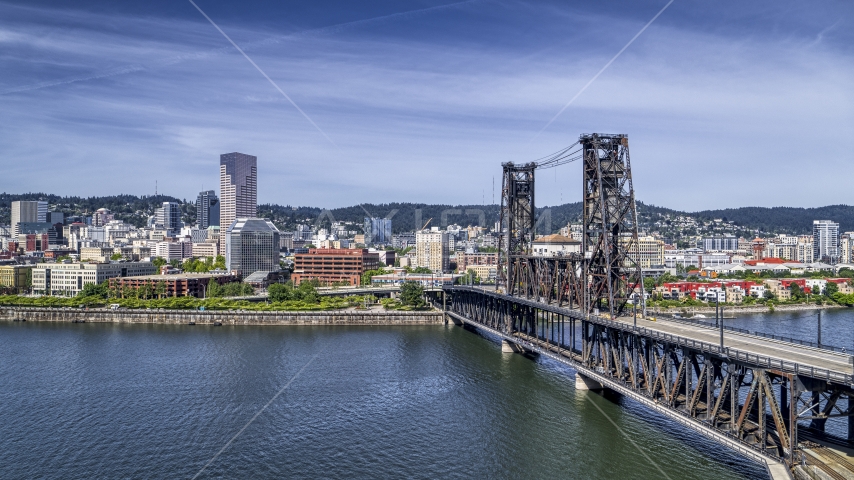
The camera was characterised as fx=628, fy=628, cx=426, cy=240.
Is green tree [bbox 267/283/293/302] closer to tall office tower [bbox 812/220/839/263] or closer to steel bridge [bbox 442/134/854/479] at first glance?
steel bridge [bbox 442/134/854/479]

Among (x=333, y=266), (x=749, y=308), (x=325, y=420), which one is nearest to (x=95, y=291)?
(x=333, y=266)

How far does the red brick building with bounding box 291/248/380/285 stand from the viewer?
4510 inches

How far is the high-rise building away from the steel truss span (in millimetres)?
94828

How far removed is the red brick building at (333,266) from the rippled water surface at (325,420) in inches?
2468

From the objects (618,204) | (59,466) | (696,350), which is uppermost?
(618,204)

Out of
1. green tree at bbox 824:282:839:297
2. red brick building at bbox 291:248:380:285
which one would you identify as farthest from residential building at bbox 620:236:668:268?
red brick building at bbox 291:248:380:285

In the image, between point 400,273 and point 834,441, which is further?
point 400,273

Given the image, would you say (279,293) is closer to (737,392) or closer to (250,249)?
(250,249)

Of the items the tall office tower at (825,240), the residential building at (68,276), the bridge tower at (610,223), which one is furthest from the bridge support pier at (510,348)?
the tall office tower at (825,240)

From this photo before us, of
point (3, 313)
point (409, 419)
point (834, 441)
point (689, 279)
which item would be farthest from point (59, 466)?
point (689, 279)

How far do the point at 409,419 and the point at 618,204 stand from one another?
18.0 m

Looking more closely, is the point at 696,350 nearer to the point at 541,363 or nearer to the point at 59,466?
the point at 541,363

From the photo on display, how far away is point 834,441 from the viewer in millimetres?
21328

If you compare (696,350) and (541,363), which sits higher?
(696,350)
